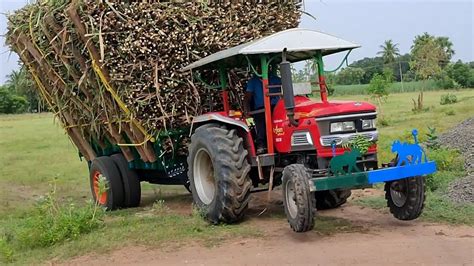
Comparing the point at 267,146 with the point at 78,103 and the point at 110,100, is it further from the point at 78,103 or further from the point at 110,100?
the point at 78,103

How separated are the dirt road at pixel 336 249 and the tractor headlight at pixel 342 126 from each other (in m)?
1.14

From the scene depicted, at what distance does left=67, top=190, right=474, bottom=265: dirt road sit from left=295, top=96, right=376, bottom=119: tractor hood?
134 centimetres

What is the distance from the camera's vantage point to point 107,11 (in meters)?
8.74

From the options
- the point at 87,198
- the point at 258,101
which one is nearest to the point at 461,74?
the point at 87,198

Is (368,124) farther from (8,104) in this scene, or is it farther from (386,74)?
(8,104)

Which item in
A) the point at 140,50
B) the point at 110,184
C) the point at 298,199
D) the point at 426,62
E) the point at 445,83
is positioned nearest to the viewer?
the point at 298,199

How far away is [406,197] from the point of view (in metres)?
7.41

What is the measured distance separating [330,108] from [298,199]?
3.92 feet

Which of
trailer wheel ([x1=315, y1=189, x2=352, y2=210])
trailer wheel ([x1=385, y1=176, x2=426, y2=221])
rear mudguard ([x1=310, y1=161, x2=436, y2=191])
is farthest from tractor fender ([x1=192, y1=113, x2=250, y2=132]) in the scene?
trailer wheel ([x1=385, y1=176, x2=426, y2=221])

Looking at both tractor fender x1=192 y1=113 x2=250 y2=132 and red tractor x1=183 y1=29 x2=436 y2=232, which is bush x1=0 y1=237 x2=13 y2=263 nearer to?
red tractor x1=183 y1=29 x2=436 y2=232

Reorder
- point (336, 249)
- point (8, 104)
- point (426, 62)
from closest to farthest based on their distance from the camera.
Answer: point (336, 249)
point (426, 62)
point (8, 104)

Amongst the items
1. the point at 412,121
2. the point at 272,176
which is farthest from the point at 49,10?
the point at 412,121

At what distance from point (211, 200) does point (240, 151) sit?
914 millimetres

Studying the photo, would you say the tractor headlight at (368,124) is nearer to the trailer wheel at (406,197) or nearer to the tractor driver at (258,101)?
the trailer wheel at (406,197)
